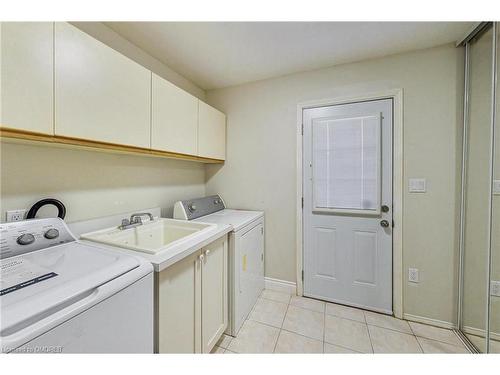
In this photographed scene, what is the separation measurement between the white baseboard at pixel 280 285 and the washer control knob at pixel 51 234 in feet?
6.32

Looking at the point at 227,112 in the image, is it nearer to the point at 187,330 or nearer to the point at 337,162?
the point at 337,162

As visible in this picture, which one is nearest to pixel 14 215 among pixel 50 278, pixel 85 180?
pixel 85 180

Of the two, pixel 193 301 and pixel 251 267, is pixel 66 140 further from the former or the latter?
pixel 251 267

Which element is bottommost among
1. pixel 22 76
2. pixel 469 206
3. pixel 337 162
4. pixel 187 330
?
pixel 187 330

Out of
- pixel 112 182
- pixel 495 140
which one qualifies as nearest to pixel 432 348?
pixel 495 140

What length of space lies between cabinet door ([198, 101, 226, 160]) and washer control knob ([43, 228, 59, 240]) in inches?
46.1

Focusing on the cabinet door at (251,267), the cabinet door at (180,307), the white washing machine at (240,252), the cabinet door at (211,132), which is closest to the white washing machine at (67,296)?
the cabinet door at (180,307)

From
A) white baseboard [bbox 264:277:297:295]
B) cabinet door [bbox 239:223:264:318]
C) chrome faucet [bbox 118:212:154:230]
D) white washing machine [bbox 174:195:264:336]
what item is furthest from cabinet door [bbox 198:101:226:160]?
white baseboard [bbox 264:277:297:295]

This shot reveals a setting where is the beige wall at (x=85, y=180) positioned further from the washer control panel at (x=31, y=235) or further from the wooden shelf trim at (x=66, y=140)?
the wooden shelf trim at (x=66, y=140)

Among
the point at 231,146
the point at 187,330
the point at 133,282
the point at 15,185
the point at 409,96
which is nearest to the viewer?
the point at 133,282

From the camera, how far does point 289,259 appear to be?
2223mm

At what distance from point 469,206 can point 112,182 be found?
2775mm

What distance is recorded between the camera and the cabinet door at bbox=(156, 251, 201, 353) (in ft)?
3.21

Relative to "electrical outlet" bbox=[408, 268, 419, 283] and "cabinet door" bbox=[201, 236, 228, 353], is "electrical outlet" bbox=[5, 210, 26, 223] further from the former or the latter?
"electrical outlet" bbox=[408, 268, 419, 283]
